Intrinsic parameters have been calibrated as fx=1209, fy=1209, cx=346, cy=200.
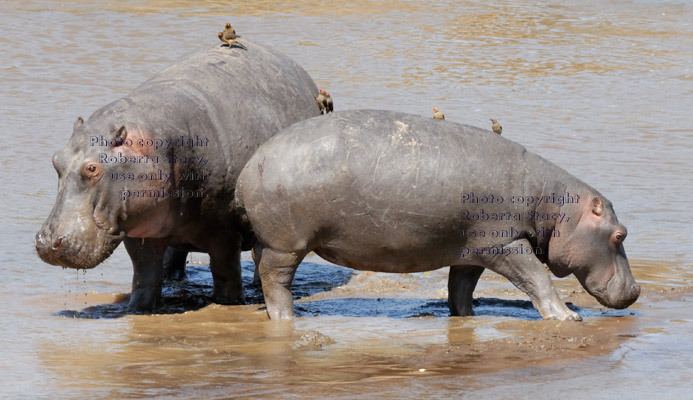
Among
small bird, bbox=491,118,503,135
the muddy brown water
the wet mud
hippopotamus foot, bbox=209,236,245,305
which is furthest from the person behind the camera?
small bird, bbox=491,118,503,135

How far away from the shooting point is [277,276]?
26.8 ft

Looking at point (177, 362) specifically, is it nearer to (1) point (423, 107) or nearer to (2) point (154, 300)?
(2) point (154, 300)

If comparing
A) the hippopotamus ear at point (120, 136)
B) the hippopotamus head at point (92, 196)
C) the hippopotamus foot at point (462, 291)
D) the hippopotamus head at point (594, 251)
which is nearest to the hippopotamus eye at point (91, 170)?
the hippopotamus head at point (92, 196)

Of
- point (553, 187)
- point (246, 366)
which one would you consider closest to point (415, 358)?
point (246, 366)

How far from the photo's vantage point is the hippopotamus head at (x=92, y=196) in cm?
777

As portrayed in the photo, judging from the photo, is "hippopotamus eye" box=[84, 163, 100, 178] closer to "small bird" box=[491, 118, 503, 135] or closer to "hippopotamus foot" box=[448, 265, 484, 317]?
"hippopotamus foot" box=[448, 265, 484, 317]

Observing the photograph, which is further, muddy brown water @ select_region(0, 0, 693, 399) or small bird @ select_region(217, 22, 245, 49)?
small bird @ select_region(217, 22, 245, 49)

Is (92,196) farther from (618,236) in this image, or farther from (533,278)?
(618,236)

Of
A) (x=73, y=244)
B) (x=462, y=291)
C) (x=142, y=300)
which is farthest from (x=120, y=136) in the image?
(x=462, y=291)

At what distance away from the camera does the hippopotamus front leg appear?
871 cm

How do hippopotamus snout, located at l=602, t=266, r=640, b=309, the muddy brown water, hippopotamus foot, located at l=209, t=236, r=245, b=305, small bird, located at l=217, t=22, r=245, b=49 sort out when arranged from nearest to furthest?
1. the muddy brown water
2. hippopotamus snout, located at l=602, t=266, r=640, b=309
3. hippopotamus foot, located at l=209, t=236, r=245, b=305
4. small bird, located at l=217, t=22, r=245, b=49

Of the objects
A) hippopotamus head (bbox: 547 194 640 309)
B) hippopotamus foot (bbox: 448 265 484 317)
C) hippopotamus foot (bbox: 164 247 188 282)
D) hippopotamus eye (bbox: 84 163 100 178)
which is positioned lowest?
hippopotamus foot (bbox: 164 247 188 282)

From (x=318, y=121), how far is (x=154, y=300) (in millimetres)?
1842

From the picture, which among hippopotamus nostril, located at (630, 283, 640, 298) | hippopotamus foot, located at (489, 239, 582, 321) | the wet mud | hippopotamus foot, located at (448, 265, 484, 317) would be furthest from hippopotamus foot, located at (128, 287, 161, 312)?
hippopotamus nostril, located at (630, 283, 640, 298)
